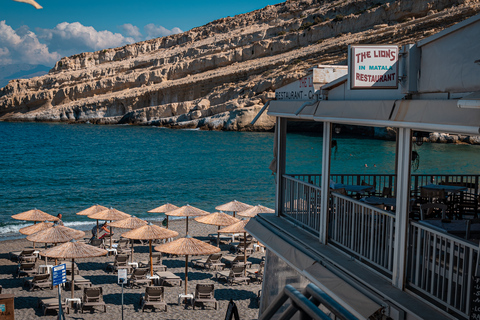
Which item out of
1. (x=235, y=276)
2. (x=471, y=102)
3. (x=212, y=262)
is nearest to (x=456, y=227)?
(x=471, y=102)

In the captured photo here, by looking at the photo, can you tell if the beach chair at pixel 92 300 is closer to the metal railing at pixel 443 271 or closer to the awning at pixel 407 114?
the awning at pixel 407 114

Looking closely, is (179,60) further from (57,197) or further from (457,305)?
(457,305)

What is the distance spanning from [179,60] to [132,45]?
2424 cm

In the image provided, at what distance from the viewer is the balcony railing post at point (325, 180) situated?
7.13 metres

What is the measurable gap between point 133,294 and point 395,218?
34.6 feet

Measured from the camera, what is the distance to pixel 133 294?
1446 cm

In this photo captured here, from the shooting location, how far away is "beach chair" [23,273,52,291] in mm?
14680

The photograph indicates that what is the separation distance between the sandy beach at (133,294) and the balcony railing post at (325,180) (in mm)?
6226

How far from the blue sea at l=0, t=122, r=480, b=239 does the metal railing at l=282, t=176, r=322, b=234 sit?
20.3m

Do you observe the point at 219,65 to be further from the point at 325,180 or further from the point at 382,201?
the point at 325,180

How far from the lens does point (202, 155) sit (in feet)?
203

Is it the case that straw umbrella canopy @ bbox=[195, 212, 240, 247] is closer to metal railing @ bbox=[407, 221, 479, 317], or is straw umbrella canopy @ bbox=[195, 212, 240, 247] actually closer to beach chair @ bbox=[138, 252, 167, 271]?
beach chair @ bbox=[138, 252, 167, 271]

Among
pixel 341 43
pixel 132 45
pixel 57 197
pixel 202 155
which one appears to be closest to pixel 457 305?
pixel 57 197

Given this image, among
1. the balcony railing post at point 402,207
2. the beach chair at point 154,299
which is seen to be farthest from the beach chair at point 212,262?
the balcony railing post at point 402,207
